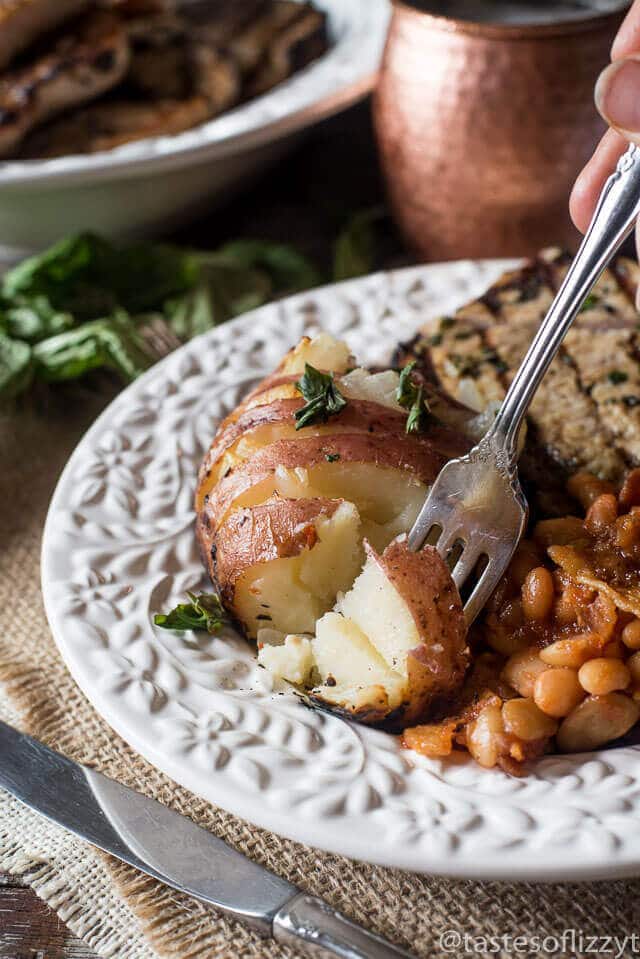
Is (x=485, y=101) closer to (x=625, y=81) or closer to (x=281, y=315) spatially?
(x=281, y=315)

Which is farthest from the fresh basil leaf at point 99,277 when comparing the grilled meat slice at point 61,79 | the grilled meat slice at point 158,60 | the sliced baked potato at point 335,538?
the sliced baked potato at point 335,538

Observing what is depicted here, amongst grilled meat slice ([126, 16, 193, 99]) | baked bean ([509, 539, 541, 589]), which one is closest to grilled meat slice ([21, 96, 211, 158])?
grilled meat slice ([126, 16, 193, 99])

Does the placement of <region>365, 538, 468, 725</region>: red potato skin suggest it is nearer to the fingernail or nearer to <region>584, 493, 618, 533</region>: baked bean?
<region>584, 493, 618, 533</region>: baked bean

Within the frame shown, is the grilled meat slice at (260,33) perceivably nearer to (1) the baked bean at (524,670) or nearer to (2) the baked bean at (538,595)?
(2) the baked bean at (538,595)

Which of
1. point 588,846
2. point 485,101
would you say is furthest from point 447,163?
point 588,846

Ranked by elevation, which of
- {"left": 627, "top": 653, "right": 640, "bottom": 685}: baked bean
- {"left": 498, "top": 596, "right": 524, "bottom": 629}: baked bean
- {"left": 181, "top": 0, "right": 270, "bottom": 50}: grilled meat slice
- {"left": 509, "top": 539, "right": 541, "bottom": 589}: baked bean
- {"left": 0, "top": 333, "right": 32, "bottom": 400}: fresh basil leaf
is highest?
{"left": 181, "top": 0, "right": 270, "bottom": 50}: grilled meat slice
